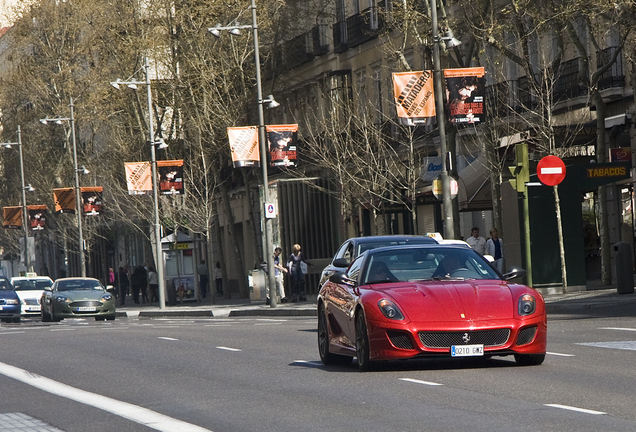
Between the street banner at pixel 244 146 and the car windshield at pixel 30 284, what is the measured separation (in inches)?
646

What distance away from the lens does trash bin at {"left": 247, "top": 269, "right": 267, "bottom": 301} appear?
158 feet

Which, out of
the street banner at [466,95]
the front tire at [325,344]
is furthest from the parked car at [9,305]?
the front tire at [325,344]

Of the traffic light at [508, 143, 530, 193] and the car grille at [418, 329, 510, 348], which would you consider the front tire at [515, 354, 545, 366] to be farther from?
the traffic light at [508, 143, 530, 193]

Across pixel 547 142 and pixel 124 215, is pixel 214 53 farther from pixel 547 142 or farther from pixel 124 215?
pixel 547 142

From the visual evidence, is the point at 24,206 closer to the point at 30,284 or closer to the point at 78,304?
the point at 30,284

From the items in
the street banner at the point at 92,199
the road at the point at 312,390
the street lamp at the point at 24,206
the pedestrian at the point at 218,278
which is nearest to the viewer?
the road at the point at 312,390

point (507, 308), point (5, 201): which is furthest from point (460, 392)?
point (5, 201)

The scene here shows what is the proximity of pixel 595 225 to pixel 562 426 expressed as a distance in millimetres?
31759

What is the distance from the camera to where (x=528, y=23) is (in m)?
38.5

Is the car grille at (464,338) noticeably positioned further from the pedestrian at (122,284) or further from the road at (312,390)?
the pedestrian at (122,284)

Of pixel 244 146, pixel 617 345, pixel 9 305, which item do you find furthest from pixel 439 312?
pixel 9 305

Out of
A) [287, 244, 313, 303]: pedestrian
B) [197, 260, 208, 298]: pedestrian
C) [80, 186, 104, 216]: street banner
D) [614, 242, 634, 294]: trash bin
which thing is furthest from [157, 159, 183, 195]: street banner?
[614, 242, 634, 294]: trash bin

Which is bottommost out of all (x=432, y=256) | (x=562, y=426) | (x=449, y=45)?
(x=562, y=426)

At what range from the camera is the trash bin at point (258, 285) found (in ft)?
158
